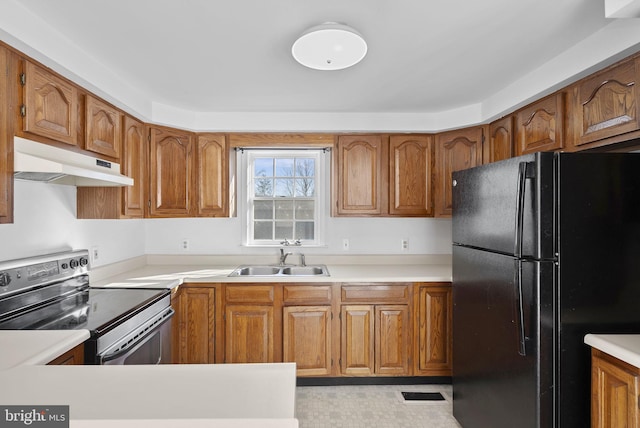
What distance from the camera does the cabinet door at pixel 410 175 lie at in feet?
9.52

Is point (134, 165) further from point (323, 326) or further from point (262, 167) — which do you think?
point (323, 326)

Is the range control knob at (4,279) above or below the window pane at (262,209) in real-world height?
below

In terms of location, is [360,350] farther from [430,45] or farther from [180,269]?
[430,45]

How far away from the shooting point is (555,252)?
1486 millimetres

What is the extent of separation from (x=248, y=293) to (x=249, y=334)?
32 cm

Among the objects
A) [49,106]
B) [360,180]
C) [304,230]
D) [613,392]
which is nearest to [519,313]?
[613,392]

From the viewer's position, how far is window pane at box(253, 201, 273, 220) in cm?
325

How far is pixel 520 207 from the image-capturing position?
1525mm

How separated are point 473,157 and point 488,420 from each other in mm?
1929

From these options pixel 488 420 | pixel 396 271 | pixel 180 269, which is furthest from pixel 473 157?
pixel 180 269

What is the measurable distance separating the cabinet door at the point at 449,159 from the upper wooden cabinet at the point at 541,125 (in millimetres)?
462

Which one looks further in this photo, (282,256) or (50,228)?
(282,256)

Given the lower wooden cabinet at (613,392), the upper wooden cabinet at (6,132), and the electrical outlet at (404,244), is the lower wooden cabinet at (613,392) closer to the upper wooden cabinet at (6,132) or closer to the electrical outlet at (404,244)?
the electrical outlet at (404,244)

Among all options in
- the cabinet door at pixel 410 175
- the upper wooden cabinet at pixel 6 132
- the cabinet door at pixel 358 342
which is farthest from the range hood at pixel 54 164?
the cabinet door at pixel 410 175
